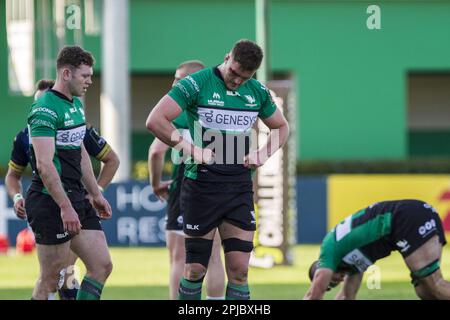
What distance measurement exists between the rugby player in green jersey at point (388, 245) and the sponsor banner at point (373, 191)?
10.5m

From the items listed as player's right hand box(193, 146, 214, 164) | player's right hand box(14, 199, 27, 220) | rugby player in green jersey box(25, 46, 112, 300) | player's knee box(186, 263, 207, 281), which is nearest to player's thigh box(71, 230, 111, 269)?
rugby player in green jersey box(25, 46, 112, 300)

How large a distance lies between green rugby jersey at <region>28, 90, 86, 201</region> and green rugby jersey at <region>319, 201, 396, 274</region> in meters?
2.09

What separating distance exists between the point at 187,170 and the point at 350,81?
62.0ft

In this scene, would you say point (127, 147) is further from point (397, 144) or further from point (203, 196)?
point (203, 196)

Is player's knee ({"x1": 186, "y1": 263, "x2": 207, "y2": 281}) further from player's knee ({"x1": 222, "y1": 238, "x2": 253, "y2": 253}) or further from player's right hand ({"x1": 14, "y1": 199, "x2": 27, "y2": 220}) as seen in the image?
player's right hand ({"x1": 14, "y1": 199, "x2": 27, "y2": 220})

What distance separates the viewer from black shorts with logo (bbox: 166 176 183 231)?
9.38m

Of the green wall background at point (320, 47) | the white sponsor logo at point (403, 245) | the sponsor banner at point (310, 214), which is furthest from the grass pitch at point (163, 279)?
the green wall background at point (320, 47)

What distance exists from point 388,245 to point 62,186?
273cm

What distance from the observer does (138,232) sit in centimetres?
1877

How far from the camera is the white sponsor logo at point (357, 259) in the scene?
28.2 ft

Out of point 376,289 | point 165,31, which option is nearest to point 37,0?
point 165,31

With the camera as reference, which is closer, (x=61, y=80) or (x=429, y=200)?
(x=61, y=80)

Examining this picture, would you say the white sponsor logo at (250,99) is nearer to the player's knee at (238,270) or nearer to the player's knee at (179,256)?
the player's knee at (238,270)
